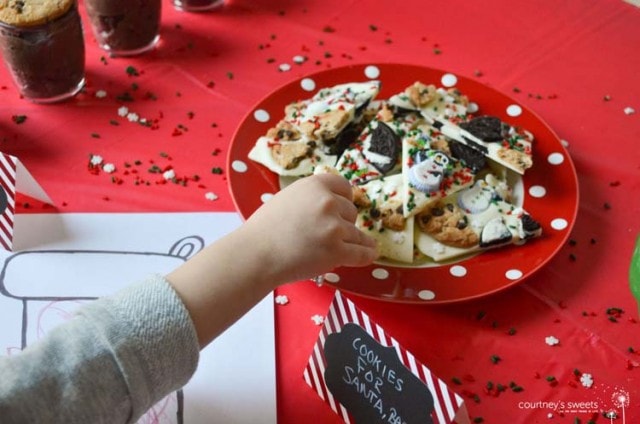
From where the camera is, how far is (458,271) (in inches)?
38.4

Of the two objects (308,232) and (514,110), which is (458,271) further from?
(514,110)

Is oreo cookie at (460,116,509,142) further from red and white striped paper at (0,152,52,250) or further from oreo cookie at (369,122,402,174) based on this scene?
red and white striped paper at (0,152,52,250)

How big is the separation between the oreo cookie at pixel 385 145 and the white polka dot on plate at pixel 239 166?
190mm

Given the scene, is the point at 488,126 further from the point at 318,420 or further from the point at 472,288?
the point at 318,420

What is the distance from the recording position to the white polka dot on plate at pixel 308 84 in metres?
1.21

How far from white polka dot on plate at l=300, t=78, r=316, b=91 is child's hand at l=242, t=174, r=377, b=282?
0.32 m

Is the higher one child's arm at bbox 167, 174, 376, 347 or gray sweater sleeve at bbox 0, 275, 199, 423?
child's arm at bbox 167, 174, 376, 347

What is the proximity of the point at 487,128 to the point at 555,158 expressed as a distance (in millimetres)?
116

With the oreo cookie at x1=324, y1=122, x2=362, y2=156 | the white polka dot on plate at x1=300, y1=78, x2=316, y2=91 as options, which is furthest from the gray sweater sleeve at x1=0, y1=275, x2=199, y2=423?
the white polka dot on plate at x1=300, y1=78, x2=316, y2=91

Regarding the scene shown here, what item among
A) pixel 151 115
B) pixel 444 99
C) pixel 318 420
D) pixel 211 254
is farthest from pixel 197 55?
pixel 318 420

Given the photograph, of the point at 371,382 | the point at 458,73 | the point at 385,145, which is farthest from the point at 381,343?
the point at 458,73

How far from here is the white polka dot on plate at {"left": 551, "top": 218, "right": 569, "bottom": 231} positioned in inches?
40.4

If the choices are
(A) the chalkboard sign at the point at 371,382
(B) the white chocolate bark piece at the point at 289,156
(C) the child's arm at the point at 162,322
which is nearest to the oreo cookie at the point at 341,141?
(B) the white chocolate bark piece at the point at 289,156

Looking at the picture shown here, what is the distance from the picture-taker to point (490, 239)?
992mm
